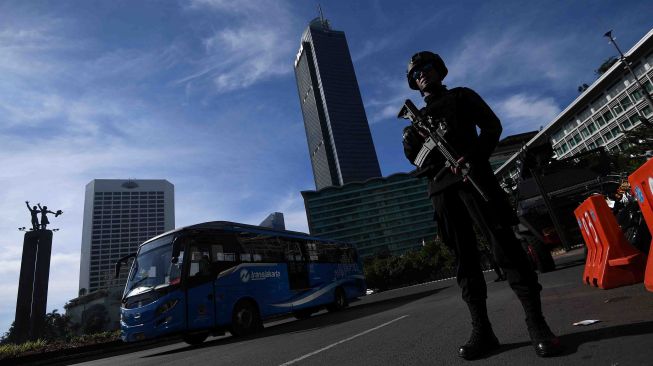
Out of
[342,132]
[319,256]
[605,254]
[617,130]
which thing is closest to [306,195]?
[342,132]

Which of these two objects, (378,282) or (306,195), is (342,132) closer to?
(306,195)

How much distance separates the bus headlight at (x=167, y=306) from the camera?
852cm

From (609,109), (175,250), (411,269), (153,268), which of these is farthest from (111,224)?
(609,109)

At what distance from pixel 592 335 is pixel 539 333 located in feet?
1.93

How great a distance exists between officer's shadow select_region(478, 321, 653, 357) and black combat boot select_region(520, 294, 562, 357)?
69mm

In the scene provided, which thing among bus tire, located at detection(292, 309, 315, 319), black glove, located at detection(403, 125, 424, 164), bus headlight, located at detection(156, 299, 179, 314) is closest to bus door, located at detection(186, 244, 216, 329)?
bus headlight, located at detection(156, 299, 179, 314)

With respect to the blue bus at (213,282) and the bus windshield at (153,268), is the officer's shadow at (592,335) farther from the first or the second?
the bus windshield at (153,268)

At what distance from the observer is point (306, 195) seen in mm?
140125

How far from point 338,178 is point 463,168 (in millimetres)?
179095

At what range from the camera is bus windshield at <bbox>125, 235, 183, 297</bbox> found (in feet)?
29.7

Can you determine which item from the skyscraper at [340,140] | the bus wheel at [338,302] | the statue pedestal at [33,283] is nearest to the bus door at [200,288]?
the bus wheel at [338,302]

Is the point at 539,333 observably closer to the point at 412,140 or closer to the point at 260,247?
the point at 412,140

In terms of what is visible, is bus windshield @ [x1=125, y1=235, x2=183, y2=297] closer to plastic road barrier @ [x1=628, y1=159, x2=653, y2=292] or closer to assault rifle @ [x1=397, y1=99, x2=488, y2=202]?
assault rifle @ [x1=397, y1=99, x2=488, y2=202]

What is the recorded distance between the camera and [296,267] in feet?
42.4
